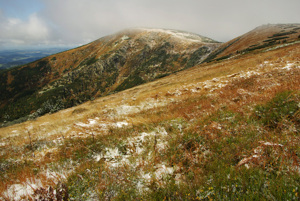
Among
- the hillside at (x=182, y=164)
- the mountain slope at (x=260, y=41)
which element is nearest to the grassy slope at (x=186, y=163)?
the hillside at (x=182, y=164)

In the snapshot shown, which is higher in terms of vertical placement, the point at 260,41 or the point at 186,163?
the point at 260,41

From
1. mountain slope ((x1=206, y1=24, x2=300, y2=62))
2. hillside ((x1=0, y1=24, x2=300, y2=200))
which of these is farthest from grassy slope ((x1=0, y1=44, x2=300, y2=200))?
mountain slope ((x1=206, y1=24, x2=300, y2=62))

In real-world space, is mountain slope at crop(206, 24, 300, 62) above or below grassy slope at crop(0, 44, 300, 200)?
above

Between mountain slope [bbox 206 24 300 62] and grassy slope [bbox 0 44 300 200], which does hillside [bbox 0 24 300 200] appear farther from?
mountain slope [bbox 206 24 300 62]

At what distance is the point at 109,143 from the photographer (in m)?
5.34

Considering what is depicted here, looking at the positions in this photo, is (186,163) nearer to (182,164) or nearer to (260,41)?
(182,164)

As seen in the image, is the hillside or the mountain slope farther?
the mountain slope

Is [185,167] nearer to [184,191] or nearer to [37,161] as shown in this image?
[184,191]

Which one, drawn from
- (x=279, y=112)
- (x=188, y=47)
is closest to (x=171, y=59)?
(x=188, y=47)

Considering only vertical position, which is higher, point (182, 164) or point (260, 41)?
point (260, 41)

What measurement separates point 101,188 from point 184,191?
1929 millimetres

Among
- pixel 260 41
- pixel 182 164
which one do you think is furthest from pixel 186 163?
pixel 260 41

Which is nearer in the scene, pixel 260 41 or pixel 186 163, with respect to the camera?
pixel 186 163

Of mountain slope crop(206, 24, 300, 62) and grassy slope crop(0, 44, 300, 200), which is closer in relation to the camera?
grassy slope crop(0, 44, 300, 200)
